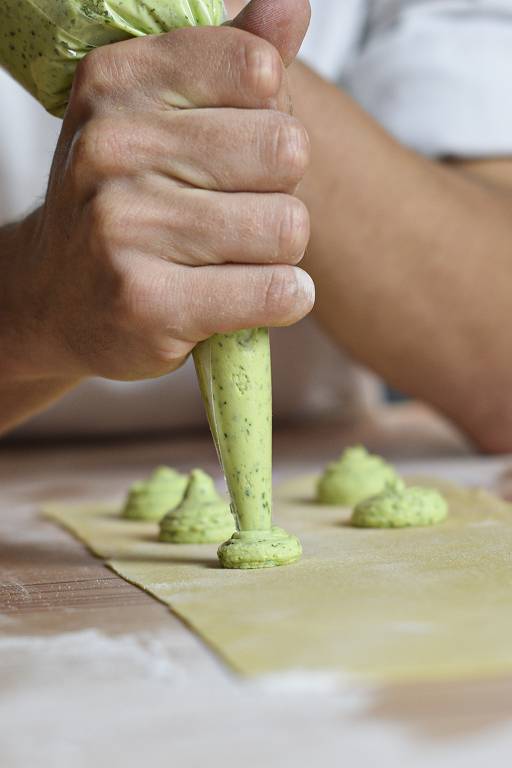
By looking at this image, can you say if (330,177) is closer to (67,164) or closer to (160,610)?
(67,164)

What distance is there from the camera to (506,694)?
0.43 metres

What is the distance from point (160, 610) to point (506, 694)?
24 cm

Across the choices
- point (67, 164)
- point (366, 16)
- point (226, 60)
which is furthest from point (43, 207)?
point (366, 16)

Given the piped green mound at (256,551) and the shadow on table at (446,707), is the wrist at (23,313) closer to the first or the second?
the piped green mound at (256,551)

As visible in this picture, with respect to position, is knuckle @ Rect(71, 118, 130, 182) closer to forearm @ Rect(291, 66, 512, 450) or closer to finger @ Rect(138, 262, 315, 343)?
finger @ Rect(138, 262, 315, 343)

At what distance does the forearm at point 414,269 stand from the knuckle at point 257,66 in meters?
0.60

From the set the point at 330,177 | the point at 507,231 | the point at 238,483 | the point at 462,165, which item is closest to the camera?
the point at 238,483

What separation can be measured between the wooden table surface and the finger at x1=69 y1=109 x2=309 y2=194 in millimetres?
286

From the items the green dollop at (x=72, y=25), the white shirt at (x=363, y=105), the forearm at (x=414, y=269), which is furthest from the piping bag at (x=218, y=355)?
the white shirt at (x=363, y=105)

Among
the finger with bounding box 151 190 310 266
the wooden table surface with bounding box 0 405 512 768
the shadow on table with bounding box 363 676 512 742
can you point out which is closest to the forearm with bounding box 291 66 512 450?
the finger with bounding box 151 190 310 266

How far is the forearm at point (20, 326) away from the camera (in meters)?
0.80

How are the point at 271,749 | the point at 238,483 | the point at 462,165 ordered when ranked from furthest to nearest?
the point at 462,165
the point at 238,483
the point at 271,749

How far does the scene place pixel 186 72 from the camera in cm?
67

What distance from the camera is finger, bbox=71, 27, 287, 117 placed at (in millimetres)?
659
